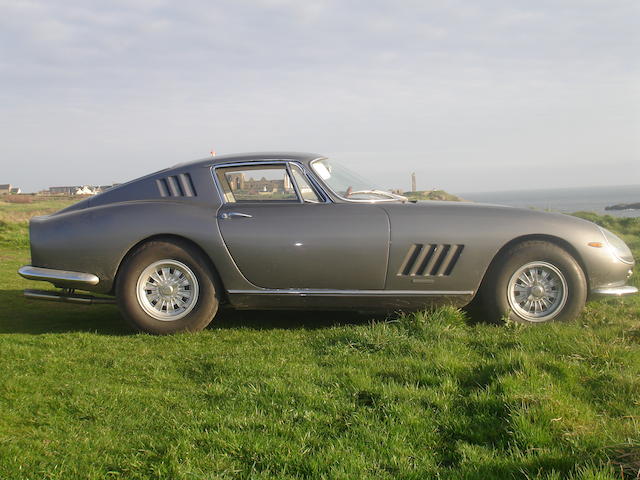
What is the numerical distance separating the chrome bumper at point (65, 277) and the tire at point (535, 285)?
3.33m

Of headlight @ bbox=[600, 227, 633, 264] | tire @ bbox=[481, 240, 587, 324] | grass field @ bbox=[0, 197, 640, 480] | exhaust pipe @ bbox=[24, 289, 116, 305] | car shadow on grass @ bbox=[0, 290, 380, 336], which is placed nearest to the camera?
grass field @ bbox=[0, 197, 640, 480]

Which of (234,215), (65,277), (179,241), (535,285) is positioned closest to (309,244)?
(234,215)

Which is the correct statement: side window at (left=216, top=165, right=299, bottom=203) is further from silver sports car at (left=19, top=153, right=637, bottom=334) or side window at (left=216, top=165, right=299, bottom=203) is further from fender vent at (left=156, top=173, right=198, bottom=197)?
fender vent at (left=156, top=173, right=198, bottom=197)

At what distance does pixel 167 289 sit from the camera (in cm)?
486

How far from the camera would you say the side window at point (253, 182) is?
5098mm

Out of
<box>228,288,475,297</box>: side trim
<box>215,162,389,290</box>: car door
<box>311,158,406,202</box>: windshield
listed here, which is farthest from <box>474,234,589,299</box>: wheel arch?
<box>311,158,406,202</box>: windshield

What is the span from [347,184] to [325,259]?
880 millimetres

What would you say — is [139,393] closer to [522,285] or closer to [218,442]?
[218,442]

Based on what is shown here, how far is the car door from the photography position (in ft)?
15.6

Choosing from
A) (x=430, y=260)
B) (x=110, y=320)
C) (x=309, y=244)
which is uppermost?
(x=309, y=244)

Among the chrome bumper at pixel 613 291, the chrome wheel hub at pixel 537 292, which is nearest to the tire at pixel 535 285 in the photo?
the chrome wheel hub at pixel 537 292

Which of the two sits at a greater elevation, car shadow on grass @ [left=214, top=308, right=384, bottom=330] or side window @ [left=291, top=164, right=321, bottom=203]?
side window @ [left=291, top=164, right=321, bottom=203]

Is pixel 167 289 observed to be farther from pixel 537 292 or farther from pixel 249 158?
pixel 537 292

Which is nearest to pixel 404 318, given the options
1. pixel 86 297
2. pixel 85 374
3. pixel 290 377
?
pixel 290 377
